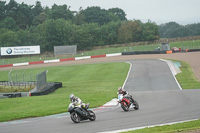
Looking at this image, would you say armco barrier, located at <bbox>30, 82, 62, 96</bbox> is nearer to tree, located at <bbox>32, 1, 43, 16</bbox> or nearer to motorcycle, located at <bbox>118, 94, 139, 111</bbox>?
motorcycle, located at <bbox>118, 94, 139, 111</bbox>

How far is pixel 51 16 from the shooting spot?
505 ft

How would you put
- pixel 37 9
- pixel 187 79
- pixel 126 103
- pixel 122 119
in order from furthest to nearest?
pixel 37 9 < pixel 187 79 < pixel 126 103 < pixel 122 119

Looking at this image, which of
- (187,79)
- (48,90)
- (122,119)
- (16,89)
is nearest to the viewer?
(122,119)

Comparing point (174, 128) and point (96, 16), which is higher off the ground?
point (96, 16)

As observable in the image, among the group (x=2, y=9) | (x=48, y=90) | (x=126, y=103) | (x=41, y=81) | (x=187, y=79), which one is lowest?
(x=48, y=90)

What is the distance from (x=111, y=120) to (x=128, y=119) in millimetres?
792

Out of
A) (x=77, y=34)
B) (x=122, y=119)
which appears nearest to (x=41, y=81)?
(x=122, y=119)

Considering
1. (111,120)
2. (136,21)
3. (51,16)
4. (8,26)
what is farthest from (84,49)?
(111,120)

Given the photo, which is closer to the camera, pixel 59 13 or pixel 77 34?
pixel 77 34

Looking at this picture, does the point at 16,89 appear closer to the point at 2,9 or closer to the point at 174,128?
the point at 174,128

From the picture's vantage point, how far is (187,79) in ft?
126

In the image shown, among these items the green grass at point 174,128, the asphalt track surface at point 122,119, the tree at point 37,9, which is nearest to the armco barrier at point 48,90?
→ the asphalt track surface at point 122,119

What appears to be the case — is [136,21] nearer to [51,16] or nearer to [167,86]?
[51,16]

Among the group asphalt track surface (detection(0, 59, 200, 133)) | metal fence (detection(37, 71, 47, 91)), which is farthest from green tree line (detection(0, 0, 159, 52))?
asphalt track surface (detection(0, 59, 200, 133))
